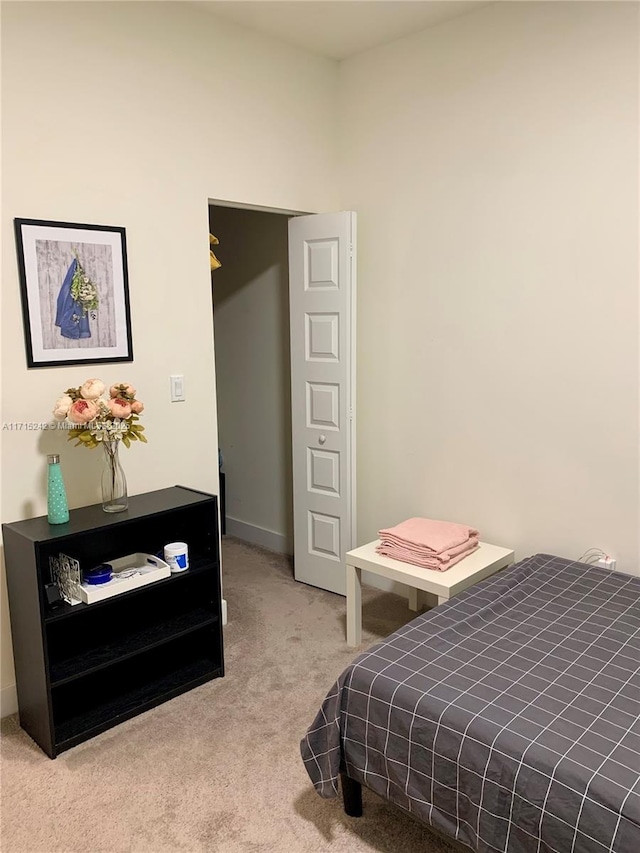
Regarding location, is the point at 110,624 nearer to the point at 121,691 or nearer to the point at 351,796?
the point at 121,691

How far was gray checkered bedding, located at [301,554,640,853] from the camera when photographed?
4.83 ft

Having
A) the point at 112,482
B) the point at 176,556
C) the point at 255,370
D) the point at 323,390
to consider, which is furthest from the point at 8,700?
the point at 255,370

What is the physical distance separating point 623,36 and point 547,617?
216cm

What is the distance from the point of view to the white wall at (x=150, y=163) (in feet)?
7.93

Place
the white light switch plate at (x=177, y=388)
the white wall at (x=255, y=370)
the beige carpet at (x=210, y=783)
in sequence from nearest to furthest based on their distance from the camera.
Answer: the beige carpet at (x=210, y=783), the white light switch plate at (x=177, y=388), the white wall at (x=255, y=370)

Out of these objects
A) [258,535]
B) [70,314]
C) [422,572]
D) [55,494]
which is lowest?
[258,535]

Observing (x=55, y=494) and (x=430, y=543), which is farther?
(x=430, y=543)

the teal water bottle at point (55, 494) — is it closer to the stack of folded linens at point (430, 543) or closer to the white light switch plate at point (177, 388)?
the white light switch plate at point (177, 388)

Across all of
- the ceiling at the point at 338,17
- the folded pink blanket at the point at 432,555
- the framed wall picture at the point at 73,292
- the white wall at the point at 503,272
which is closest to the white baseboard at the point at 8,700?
the framed wall picture at the point at 73,292

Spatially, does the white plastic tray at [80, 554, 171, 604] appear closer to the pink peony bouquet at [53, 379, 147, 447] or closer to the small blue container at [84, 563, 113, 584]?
the small blue container at [84, 563, 113, 584]

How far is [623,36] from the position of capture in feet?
8.13

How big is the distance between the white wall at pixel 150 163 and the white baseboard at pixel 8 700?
40 millimetres

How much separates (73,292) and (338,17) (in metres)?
1.71

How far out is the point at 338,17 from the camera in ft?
9.67
